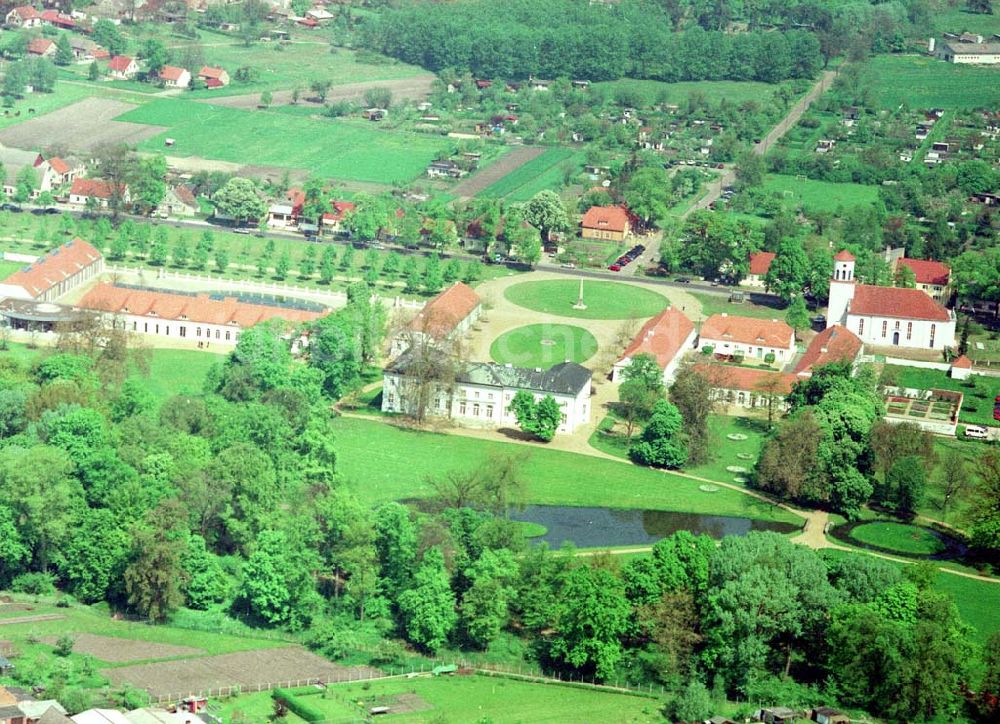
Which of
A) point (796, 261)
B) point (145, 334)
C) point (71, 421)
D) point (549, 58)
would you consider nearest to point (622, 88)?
point (549, 58)

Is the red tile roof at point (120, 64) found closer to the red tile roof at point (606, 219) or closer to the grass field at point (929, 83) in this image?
the red tile roof at point (606, 219)

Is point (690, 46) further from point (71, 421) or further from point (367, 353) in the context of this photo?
point (71, 421)

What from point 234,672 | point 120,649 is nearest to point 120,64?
point 120,649

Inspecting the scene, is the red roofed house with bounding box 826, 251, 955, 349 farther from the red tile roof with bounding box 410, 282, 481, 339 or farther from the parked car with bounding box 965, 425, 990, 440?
the red tile roof with bounding box 410, 282, 481, 339

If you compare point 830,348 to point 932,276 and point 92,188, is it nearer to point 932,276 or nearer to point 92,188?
point 932,276

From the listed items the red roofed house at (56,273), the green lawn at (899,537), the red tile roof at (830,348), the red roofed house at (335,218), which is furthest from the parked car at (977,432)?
the red roofed house at (56,273)

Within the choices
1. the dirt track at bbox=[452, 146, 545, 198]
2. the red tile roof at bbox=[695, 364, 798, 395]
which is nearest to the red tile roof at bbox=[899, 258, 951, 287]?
the red tile roof at bbox=[695, 364, 798, 395]
